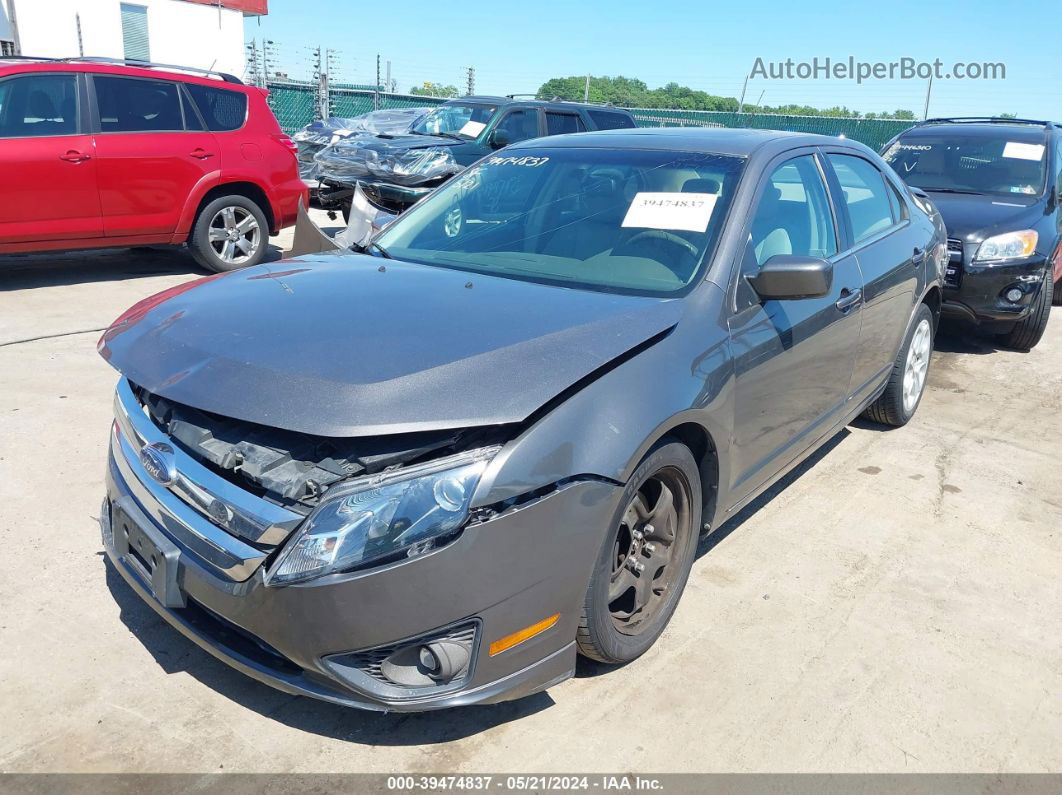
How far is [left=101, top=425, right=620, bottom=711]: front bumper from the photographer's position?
2.12m

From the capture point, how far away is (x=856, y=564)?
3.61 metres

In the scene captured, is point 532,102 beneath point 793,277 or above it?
above

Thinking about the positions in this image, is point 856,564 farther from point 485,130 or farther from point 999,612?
point 485,130

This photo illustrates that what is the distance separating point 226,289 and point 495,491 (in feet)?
4.63

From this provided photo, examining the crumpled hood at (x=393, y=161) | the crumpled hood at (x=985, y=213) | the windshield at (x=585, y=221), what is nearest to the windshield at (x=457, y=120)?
the crumpled hood at (x=393, y=161)

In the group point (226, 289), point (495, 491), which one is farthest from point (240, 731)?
point (226, 289)

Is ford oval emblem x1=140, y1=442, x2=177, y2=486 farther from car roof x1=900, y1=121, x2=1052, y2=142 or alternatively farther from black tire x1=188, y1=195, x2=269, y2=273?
car roof x1=900, y1=121, x2=1052, y2=142

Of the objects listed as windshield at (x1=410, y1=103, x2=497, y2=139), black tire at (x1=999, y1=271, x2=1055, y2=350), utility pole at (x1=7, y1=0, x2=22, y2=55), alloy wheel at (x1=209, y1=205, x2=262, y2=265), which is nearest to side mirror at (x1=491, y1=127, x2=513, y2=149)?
windshield at (x1=410, y1=103, x2=497, y2=139)

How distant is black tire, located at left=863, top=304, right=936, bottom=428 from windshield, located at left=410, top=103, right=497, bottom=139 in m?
7.40

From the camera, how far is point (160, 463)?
244 cm

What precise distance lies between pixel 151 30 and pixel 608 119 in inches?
765

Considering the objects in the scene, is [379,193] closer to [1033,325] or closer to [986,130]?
[986,130]

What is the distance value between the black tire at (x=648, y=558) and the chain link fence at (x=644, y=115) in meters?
18.6

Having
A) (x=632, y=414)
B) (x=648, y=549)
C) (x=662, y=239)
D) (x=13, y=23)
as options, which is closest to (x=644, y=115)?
(x=13, y=23)
